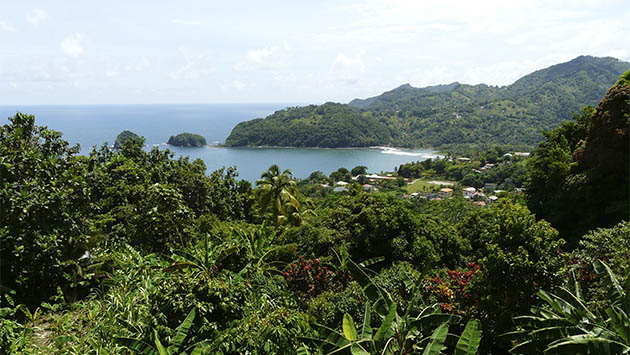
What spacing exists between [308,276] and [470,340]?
4474 mm

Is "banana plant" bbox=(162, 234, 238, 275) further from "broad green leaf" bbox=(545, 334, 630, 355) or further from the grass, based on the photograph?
the grass

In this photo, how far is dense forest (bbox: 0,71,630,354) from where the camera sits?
18.1 feet

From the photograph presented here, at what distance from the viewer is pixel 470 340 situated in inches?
188

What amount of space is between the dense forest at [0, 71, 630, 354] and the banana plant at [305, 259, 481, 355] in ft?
0.08

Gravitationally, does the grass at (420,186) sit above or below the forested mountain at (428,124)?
below

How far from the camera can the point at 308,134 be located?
139500 millimetres

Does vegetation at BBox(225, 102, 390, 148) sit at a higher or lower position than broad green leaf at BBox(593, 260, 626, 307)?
higher

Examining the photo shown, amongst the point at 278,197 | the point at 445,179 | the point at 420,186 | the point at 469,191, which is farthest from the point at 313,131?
the point at 278,197

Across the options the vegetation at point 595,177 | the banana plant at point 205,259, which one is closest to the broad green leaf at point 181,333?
the banana plant at point 205,259

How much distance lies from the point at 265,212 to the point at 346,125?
5011 inches

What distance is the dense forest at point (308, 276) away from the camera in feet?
18.1

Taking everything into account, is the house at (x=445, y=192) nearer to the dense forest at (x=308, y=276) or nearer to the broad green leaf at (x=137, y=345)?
the dense forest at (x=308, y=276)

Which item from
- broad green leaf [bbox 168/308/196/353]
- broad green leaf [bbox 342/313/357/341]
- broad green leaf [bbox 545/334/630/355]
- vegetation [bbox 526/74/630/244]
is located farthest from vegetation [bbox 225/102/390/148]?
broad green leaf [bbox 545/334/630/355]

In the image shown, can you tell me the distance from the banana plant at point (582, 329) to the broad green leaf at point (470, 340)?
93 centimetres
